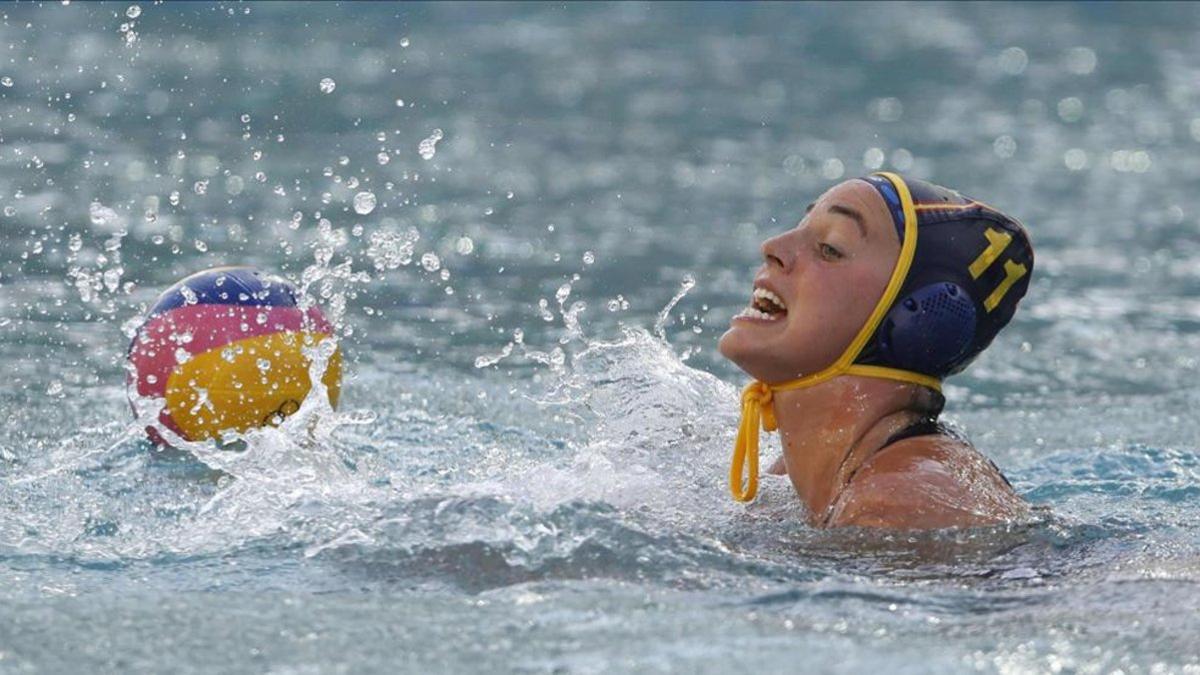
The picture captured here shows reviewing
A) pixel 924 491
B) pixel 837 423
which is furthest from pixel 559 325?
pixel 924 491

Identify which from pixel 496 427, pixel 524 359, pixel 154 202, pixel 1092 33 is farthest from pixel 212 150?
pixel 1092 33

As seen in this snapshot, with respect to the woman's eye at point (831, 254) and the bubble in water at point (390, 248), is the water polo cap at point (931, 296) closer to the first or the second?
the woman's eye at point (831, 254)

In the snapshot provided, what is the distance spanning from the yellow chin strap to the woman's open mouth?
0.15 meters

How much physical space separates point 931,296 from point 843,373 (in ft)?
0.83

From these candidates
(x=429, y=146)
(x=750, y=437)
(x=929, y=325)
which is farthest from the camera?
(x=429, y=146)

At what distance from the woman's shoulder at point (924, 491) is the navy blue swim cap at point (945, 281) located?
196 millimetres

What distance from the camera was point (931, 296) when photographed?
3.72 m

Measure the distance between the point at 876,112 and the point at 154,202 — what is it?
16.8 ft

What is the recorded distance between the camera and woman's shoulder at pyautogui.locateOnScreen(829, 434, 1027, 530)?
3.55 meters

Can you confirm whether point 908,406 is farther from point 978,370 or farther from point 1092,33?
point 1092,33

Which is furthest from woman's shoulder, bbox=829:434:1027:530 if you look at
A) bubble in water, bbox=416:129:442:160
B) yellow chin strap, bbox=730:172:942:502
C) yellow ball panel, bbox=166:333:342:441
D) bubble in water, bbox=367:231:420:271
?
bubble in water, bbox=367:231:420:271

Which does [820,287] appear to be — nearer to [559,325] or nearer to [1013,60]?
[559,325]

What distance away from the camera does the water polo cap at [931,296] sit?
374 centimetres

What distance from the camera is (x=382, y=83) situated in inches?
462
